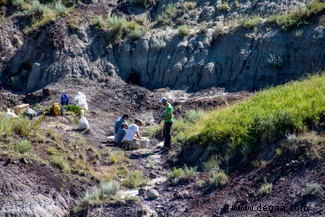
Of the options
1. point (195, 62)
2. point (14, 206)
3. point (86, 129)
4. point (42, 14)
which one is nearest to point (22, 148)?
point (14, 206)

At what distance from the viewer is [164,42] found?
93.9 feet

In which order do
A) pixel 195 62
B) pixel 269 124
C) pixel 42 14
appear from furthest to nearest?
pixel 42 14, pixel 195 62, pixel 269 124

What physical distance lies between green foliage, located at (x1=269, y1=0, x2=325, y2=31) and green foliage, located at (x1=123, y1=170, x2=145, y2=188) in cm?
1067

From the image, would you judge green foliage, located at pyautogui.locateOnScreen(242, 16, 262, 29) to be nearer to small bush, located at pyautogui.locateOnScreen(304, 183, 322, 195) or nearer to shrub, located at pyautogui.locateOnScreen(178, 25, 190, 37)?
shrub, located at pyautogui.locateOnScreen(178, 25, 190, 37)

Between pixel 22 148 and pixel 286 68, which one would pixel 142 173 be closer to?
pixel 22 148

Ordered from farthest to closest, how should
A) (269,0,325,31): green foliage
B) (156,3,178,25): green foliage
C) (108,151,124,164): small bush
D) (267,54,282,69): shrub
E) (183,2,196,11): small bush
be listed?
(183,2,196,11): small bush, (156,3,178,25): green foliage, (269,0,325,31): green foliage, (267,54,282,69): shrub, (108,151,124,164): small bush

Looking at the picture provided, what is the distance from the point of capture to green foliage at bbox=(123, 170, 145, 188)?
17.4 metres

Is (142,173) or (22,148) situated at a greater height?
(22,148)

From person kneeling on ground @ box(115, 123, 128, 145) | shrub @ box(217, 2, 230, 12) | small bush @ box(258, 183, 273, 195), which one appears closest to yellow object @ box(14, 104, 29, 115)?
person kneeling on ground @ box(115, 123, 128, 145)

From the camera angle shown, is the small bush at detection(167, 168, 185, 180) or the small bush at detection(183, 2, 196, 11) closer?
the small bush at detection(167, 168, 185, 180)

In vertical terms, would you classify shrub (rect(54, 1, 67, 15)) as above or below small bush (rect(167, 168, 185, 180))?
above

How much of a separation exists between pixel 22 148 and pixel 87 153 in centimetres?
217

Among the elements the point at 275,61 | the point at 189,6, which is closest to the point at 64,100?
the point at 275,61

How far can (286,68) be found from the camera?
25531 mm
